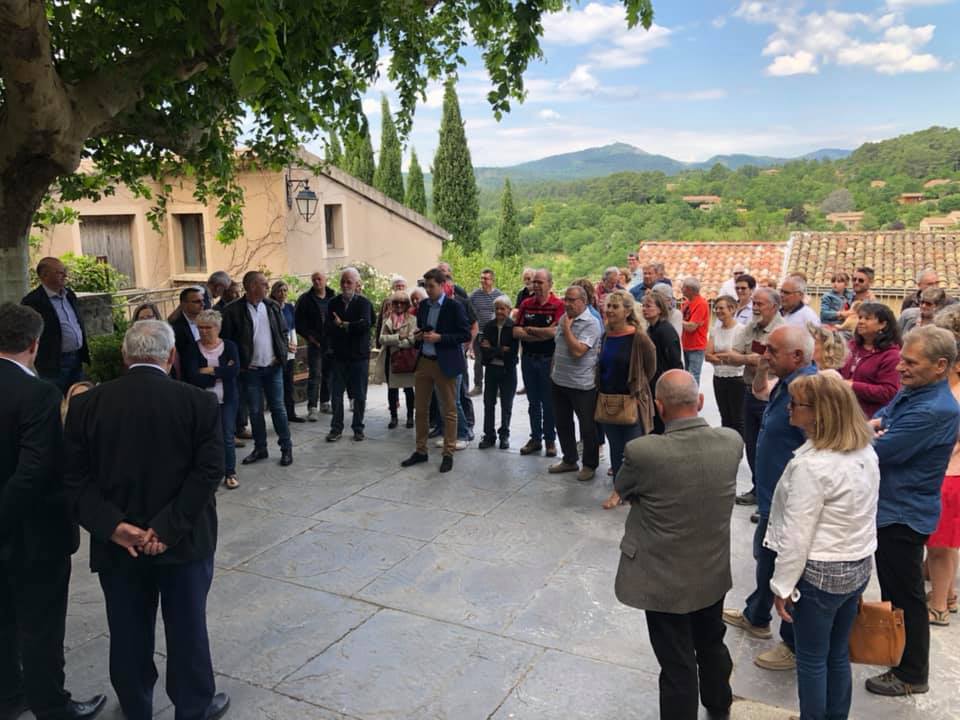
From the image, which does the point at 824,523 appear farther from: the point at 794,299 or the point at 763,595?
the point at 794,299

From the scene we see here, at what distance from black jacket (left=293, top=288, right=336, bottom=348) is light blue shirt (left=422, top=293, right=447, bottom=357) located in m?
1.88

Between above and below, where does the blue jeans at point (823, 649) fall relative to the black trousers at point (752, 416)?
below

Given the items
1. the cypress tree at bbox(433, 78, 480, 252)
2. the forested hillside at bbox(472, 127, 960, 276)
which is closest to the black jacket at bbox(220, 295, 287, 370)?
the forested hillside at bbox(472, 127, 960, 276)

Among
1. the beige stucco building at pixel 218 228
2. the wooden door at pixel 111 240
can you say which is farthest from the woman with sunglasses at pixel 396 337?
the wooden door at pixel 111 240

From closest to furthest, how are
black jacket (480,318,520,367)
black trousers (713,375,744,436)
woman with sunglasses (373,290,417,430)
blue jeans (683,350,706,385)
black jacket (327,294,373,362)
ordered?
1. black trousers (713,375,744,436)
2. black jacket (480,318,520,367)
3. woman with sunglasses (373,290,417,430)
4. black jacket (327,294,373,362)
5. blue jeans (683,350,706,385)

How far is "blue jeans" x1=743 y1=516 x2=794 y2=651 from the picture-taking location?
405 centimetres

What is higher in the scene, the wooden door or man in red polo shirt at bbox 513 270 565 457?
the wooden door

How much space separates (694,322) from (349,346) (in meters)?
3.92

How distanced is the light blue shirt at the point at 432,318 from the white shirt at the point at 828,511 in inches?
181

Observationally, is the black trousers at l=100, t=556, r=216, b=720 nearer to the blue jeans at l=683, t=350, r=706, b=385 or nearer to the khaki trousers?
the khaki trousers

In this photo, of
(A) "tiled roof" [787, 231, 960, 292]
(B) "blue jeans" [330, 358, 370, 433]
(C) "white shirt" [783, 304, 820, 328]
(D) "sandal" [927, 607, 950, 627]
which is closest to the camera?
(D) "sandal" [927, 607, 950, 627]

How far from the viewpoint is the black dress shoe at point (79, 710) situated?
3504 millimetres

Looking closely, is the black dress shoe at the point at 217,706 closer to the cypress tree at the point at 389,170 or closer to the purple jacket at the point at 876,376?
the purple jacket at the point at 876,376

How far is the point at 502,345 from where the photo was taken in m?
7.85
